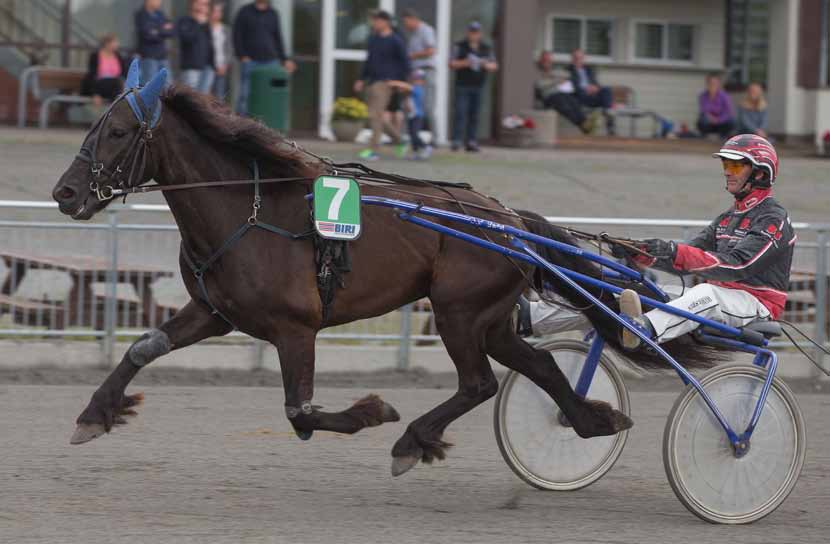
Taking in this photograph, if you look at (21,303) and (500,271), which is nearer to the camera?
(500,271)

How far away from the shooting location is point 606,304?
21.1 feet

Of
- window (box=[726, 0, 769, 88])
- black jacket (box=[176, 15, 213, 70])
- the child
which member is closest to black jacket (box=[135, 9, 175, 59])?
black jacket (box=[176, 15, 213, 70])

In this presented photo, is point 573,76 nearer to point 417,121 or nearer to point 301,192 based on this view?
point 417,121

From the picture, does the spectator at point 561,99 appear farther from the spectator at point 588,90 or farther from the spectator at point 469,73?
the spectator at point 469,73

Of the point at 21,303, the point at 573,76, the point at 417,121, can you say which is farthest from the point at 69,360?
the point at 573,76

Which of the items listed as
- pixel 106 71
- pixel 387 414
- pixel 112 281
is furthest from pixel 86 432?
pixel 106 71

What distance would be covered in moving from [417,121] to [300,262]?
998 cm

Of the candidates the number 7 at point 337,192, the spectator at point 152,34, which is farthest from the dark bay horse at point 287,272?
the spectator at point 152,34

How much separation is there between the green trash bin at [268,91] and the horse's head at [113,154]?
10399 millimetres

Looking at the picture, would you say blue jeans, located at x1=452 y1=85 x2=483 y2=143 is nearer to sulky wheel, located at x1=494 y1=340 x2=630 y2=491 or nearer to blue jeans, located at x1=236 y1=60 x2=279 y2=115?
blue jeans, located at x1=236 y1=60 x2=279 y2=115

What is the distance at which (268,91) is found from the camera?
643 inches

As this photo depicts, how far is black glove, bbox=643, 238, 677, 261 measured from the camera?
5898 mm

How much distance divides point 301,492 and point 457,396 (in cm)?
85

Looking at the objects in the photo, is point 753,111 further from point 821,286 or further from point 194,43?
point 821,286
